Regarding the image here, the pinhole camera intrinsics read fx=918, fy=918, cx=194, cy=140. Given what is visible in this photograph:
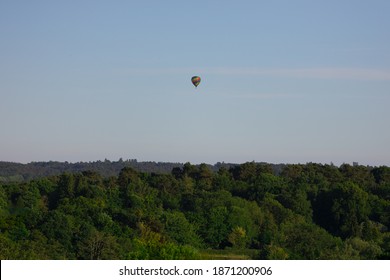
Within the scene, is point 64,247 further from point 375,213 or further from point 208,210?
point 375,213

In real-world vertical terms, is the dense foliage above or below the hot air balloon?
below

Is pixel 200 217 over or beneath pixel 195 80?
beneath

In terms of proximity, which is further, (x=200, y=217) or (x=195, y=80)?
(x=195, y=80)

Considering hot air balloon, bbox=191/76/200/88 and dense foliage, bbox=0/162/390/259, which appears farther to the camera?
hot air balloon, bbox=191/76/200/88

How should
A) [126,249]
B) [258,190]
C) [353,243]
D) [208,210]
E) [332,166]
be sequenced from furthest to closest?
[332,166], [258,190], [208,210], [353,243], [126,249]

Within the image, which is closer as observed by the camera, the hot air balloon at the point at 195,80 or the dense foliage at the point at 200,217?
the dense foliage at the point at 200,217

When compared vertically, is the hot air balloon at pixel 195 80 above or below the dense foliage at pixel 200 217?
above

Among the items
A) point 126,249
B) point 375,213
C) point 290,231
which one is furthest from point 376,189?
point 126,249

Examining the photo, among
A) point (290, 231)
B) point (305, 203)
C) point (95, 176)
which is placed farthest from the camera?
point (95, 176)
